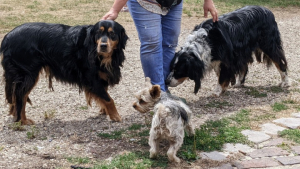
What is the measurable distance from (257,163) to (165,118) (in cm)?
97

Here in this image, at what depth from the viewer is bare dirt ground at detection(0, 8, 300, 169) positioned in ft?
13.6

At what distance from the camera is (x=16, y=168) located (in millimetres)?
3811

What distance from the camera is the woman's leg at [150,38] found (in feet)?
14.8

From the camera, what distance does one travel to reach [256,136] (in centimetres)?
459

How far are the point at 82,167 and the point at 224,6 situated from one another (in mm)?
10402

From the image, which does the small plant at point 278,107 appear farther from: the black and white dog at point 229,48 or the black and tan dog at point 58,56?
the black and tan dog at point 58,56

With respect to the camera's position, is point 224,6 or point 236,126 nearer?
point 236,126

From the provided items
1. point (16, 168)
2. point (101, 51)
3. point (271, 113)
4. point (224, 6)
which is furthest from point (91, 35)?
point (224, 6)

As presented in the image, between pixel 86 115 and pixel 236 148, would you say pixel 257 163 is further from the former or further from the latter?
pixel 86 115

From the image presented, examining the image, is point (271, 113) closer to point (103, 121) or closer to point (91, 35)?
point (103, 121)

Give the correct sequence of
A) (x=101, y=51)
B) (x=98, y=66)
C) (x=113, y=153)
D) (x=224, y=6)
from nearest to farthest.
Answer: (x=113, y=153) → (x=101, y=51) → (x=98, y=66) → (x=224, y=6)

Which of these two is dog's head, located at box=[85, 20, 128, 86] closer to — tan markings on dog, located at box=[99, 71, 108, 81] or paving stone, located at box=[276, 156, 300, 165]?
tan markings on dog, located at box=[99, 71, 108, 81]

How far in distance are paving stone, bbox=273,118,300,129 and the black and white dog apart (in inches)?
47.0

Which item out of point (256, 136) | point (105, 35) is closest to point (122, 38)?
point (105, 35)
